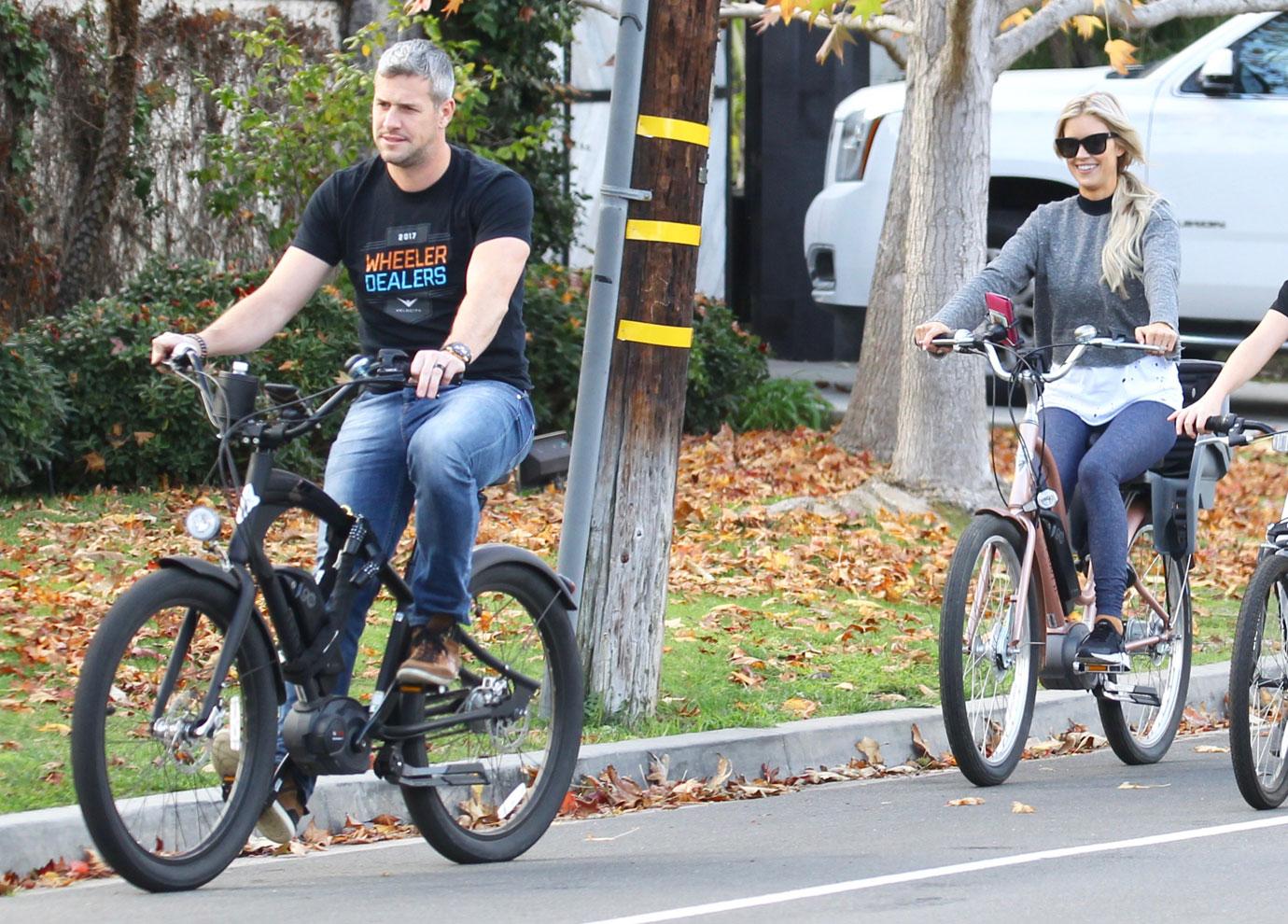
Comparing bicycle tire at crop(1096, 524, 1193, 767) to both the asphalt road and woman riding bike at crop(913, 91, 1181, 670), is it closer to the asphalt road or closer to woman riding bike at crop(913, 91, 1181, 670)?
woman riding bike at crop(913, 91, 1181, 670)

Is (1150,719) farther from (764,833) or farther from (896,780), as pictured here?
(764,833)

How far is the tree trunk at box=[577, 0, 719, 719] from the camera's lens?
701 cm

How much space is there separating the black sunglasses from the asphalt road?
77.2 inches

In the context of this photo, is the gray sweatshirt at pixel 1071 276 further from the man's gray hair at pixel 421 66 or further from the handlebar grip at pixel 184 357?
the handlebar grip at pixel 184 357

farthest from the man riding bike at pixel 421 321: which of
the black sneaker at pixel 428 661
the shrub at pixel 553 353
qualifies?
the shrub at pixel 553 353

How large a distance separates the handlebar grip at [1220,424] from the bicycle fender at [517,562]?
1959mm

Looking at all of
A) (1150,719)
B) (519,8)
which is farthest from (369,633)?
(519,8)

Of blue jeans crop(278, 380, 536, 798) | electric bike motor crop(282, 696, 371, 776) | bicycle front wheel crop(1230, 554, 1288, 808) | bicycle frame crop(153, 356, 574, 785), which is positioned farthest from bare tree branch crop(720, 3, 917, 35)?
electric bike motor crop(282, 696, 371, 776)

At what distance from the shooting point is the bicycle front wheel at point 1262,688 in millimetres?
6133

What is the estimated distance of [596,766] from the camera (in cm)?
664

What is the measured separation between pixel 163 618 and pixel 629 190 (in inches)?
103

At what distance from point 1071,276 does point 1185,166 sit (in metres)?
7.10

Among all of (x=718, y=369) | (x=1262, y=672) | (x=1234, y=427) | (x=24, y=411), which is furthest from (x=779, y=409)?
(x=1262, y=672)

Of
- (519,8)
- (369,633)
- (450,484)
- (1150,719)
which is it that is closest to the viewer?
(450,484)
